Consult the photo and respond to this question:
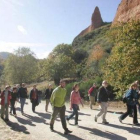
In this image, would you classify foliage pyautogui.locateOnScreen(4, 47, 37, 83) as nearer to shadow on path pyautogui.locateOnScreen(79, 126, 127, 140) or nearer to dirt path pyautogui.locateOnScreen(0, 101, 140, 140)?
dirt path pyautogui.locateOnScreen(0, 101, 140, 140)

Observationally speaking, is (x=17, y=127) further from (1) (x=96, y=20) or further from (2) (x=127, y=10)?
(1) (x=96, y=20)

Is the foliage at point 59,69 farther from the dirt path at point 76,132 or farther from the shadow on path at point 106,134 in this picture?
the shadow on path at point 106,134

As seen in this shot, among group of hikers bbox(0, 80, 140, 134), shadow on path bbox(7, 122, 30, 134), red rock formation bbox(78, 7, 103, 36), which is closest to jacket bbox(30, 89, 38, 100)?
group of hikers bbox(0, 80, 140, 134)

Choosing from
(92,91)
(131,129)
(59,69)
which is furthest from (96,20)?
(131,129)

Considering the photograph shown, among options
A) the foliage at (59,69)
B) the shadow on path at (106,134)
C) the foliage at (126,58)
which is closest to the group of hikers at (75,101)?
the shadow on path at (106,134)

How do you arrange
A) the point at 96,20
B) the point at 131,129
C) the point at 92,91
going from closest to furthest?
the point at 131,129 < the point at 92,91 < the point at 96,20

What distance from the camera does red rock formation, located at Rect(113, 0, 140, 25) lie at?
58750 millimetres

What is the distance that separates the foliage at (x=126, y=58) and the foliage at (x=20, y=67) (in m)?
34.7

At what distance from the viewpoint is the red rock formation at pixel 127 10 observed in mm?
58750

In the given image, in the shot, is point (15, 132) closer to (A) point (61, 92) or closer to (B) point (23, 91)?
(A) point (61, 92)

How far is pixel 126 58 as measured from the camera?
Answer: 51.2 ft

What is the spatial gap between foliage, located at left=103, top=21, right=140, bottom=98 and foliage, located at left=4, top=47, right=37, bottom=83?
3471 centimetres

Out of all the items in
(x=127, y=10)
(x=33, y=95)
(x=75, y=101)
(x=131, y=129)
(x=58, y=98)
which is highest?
(x=127, y=10)

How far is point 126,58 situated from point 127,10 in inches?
2033
